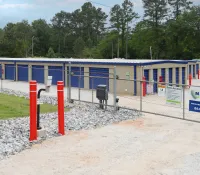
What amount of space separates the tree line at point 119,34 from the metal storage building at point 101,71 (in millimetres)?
36938

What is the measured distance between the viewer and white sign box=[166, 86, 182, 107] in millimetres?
13680

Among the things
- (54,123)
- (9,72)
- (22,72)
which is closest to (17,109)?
(54,123)

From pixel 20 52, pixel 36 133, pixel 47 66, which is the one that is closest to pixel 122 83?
pixel 47 66

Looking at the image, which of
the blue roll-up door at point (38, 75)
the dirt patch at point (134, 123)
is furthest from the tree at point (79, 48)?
the dirt patch at point (134, 123)

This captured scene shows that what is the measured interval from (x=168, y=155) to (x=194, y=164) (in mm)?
865

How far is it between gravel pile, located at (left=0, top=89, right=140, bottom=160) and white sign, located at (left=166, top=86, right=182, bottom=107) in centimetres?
173

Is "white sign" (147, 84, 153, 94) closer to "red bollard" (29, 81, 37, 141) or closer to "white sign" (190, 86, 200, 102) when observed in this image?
"white sign" (190, 86, 200, 102)

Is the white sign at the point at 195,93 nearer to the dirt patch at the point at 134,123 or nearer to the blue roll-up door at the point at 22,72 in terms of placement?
the dirt patch at the point at 134,123

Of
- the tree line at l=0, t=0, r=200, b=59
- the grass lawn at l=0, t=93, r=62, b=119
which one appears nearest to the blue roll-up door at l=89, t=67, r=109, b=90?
the grass lawn at l=0, t=93, r=62, b=119

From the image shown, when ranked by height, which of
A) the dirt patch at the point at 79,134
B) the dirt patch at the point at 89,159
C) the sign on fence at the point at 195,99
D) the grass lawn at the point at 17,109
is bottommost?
the dirt patch at the point at 89,159

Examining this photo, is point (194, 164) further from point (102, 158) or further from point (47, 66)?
point (47, 66)

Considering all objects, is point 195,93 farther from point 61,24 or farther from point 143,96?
point 61,24

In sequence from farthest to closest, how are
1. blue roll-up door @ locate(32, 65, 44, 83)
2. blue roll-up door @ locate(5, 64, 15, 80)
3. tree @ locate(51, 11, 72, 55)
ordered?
tree @ locate(51, 11, 72, 55)
blue roll-up door @ locate(5, 64, 15, 80)
blue roll-up door @ locate(32, 65, 44, 83)

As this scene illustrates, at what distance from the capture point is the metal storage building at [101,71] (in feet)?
81.5
